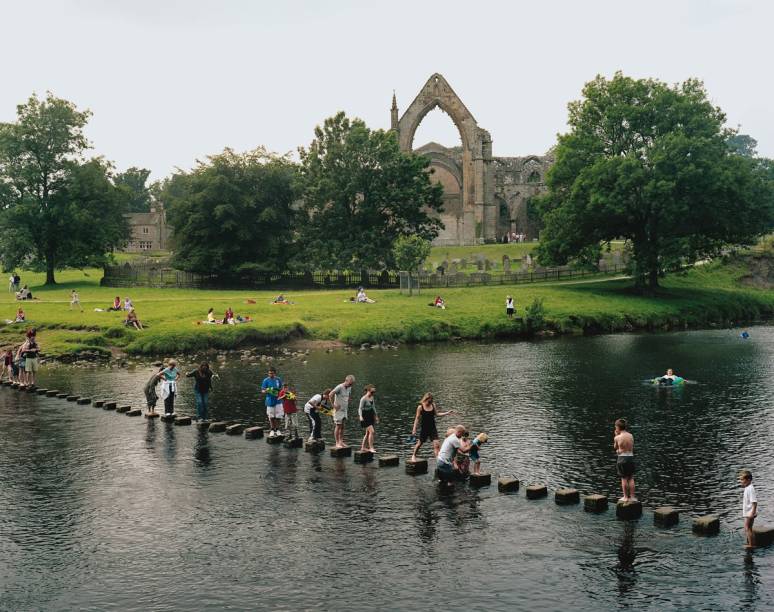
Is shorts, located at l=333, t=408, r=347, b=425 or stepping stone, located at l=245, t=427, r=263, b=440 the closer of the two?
shorts, located at l=333, t=408, r=347, b=425

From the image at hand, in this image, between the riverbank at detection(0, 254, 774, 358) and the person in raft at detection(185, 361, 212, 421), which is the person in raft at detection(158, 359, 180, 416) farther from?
the riverbank at detection(0, 254, 774, 358)

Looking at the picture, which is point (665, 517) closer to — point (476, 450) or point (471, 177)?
point (476, 450)

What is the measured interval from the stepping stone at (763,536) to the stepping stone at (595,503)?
377cm

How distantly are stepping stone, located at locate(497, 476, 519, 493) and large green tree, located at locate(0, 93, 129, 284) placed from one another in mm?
73368

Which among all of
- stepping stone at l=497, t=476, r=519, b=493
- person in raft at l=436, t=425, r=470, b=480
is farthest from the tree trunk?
stepping stone at l=497, t=476, r=519, b=493

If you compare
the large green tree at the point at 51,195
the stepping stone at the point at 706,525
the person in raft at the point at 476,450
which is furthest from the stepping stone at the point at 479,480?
the large green tree at the point at 51,195

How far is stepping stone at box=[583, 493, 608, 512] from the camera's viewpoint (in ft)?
71.5

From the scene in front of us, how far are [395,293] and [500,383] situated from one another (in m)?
38.1

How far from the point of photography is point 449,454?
24359mm

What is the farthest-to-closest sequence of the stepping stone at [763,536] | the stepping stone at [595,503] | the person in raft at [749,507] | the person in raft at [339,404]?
the person in raft at [339,404] < the stepping stone at [595,503] < the stepping stone at [763,536] < the person in raft at [749,507]

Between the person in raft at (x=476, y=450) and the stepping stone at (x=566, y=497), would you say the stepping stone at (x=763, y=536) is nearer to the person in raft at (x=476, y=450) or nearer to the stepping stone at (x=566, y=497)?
the stepping stone at (x=566, y=497)

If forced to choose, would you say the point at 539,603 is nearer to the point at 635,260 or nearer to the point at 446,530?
the point at 446,530

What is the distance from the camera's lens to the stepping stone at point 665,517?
20.6m

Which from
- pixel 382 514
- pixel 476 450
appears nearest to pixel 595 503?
pixel 476 450
